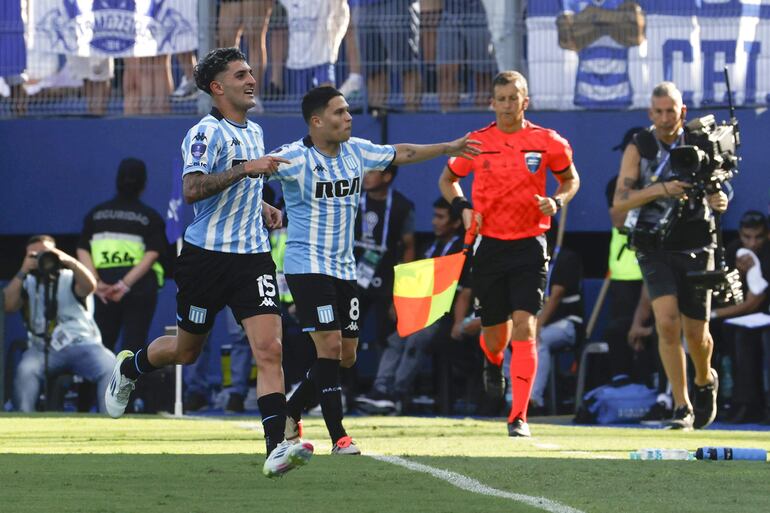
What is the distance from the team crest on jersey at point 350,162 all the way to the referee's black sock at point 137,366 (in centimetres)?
157

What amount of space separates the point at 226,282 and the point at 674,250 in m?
4.49

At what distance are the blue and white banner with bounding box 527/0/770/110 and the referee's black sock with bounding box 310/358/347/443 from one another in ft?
22.6

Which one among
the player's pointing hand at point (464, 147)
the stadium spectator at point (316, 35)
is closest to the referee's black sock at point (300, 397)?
the player's pointing hand at point (464, 147)

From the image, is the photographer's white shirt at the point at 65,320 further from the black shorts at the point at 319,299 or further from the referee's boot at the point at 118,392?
the black shorts at the point at 319,299

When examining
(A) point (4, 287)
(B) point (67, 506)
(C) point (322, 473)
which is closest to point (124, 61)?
(A) point (4, 287)

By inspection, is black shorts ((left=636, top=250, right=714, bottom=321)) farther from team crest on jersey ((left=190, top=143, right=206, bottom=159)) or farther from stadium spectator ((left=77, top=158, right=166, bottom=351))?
stadium spectator ((left=77, top=158, right=166, bottom=351))

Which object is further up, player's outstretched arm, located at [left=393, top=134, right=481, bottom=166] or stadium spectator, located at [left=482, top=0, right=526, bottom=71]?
stadium spectator, located at [left=482, top=0, right=526, bottom=71]

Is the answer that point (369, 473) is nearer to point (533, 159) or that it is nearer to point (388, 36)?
point (533, 159)

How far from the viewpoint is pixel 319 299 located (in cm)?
998

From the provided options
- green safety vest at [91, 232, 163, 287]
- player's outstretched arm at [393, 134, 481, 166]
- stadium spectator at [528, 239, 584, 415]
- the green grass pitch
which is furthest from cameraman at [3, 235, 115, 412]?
player's outstretched arm at [393, 134, 481, 166]

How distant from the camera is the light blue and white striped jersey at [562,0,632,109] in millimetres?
16141

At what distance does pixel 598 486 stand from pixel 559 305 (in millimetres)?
7814

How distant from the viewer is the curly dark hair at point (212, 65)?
8.98 metres

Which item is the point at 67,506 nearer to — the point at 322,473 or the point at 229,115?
the point at 322,473
